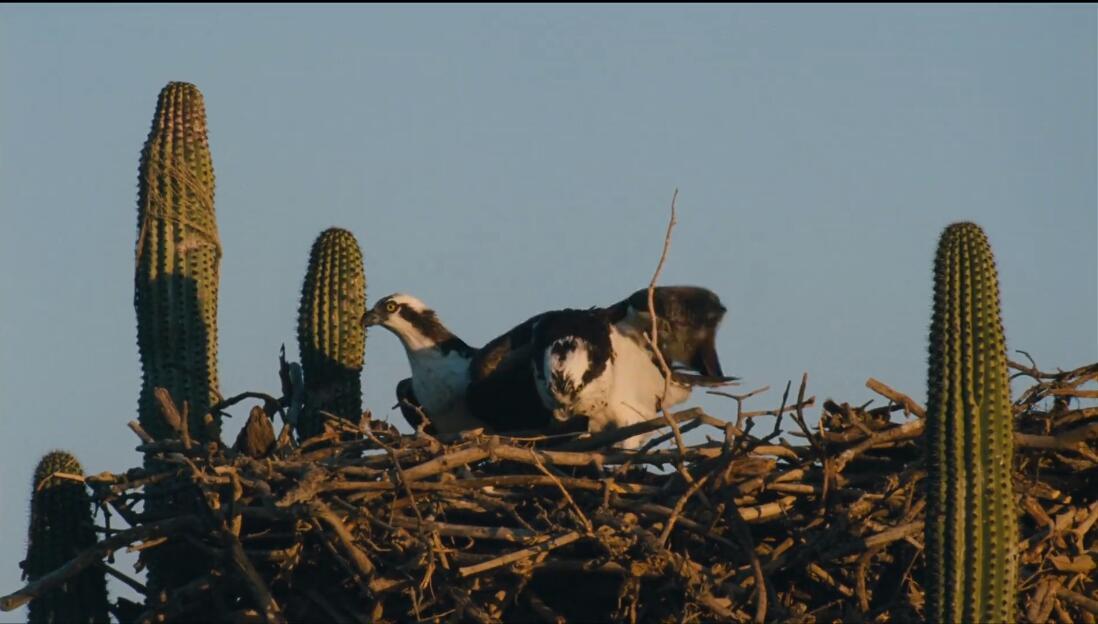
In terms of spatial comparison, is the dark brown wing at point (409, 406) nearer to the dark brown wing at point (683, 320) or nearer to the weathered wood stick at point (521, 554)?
the dark brown wing at point (683, 320)

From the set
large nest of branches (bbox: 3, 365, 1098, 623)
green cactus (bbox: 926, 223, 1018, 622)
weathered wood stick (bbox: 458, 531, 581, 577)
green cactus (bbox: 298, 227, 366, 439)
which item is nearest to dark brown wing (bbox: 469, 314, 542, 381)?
green cactus (bbox: 298, 227, 366, 439)

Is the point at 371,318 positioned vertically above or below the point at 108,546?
above

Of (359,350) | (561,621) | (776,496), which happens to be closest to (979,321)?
(776,496)

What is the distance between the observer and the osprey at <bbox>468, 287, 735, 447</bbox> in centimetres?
1162

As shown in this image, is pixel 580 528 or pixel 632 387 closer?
pixel 580 528

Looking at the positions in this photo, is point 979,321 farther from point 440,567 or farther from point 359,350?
point 359,350

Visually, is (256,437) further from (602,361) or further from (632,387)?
(632,387)

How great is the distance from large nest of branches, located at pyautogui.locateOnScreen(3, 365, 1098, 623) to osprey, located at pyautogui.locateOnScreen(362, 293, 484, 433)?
181 centimetres

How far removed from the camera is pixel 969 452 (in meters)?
8.45

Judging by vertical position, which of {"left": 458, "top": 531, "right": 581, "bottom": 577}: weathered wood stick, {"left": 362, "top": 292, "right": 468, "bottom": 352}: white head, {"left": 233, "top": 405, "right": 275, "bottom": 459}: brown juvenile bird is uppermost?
{"left": 362, "top": 292, "right": 468, "bottom": 352}: white head

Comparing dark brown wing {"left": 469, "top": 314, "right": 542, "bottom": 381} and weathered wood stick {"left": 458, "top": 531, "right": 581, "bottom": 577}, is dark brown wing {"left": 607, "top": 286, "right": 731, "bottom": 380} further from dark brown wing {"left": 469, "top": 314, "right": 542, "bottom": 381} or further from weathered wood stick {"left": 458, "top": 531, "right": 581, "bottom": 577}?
weathered wood stick {"left": 458, "top": 531, "right": 581, "bottom": 577}

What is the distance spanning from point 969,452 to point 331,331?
5147 mm

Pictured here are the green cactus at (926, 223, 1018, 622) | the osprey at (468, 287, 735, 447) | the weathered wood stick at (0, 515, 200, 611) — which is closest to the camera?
the green cactus at (926, 223, 1018, 622)

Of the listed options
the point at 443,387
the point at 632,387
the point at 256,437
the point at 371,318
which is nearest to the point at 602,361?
the point at 632,387
